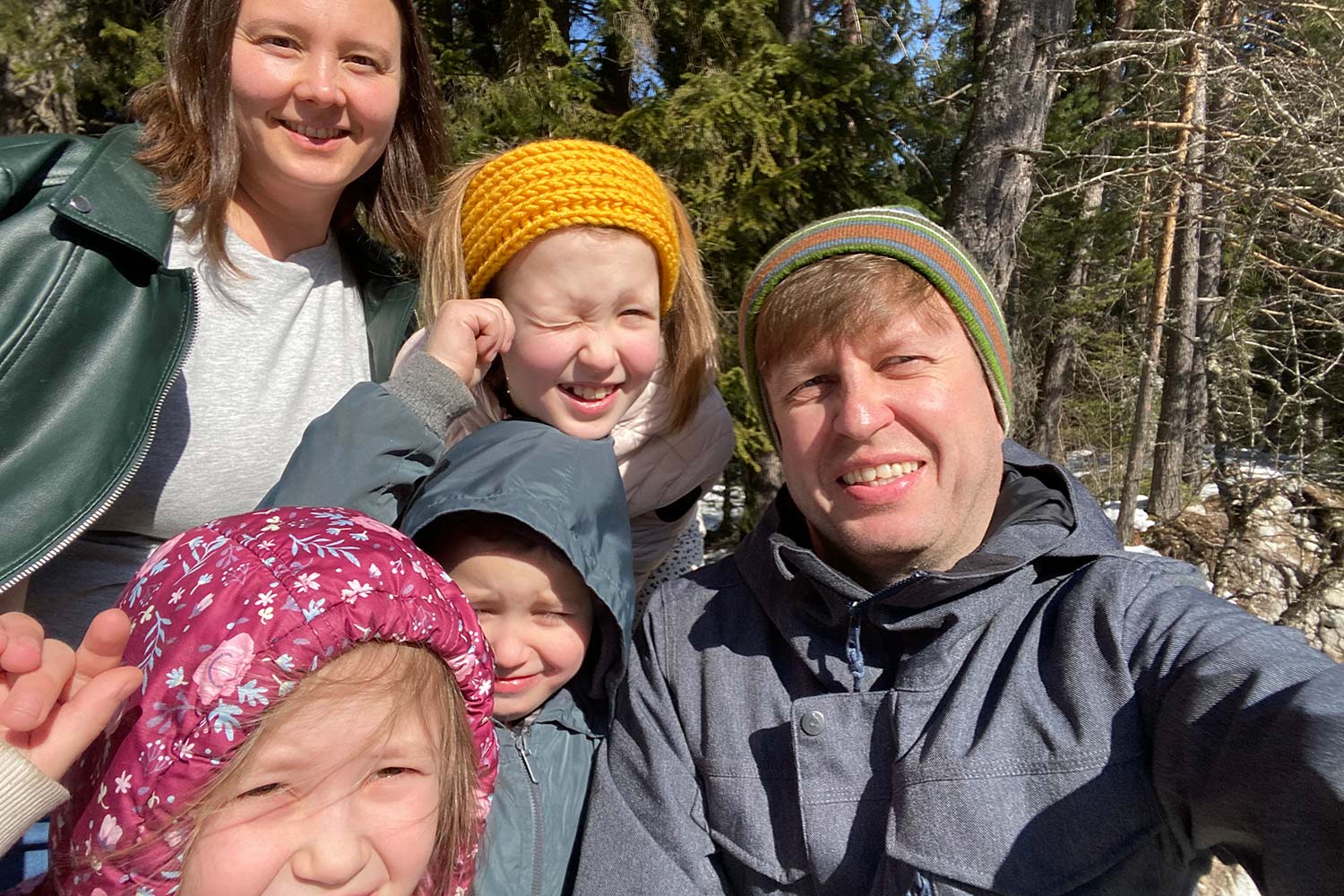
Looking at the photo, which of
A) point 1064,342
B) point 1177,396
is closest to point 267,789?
point 1177,396

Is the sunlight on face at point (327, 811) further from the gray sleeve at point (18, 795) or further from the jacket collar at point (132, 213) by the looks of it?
the jacket collar at point (132, 213)

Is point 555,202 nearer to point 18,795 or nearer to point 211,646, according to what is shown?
point 211,646

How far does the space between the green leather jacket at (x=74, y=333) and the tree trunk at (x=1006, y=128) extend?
10.1 feet

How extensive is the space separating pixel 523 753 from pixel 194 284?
47.3 inches

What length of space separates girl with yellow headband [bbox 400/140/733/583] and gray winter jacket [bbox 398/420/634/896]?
0.27 m

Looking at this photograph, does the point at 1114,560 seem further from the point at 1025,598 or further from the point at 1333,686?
the point at 1333,686

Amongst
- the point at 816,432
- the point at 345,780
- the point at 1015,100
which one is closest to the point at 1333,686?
the point at 816,432

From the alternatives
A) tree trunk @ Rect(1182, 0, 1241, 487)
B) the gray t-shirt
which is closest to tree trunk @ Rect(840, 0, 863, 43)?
tree trunk @ Rect(1182, 0, 1241, 487)

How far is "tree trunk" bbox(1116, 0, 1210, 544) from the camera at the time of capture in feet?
18.6

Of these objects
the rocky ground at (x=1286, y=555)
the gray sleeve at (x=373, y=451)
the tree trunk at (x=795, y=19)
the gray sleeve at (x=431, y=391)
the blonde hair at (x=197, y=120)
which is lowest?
the rocky ground at (x=1286, y=555)

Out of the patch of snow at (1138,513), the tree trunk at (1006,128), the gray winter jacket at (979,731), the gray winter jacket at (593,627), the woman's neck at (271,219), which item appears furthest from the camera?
the patch of snow at (1138,513)

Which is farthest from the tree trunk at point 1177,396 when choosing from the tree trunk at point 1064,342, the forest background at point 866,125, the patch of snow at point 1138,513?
the forest background at point 866,125

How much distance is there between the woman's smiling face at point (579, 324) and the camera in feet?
7.05

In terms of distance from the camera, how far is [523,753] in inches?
70.6
